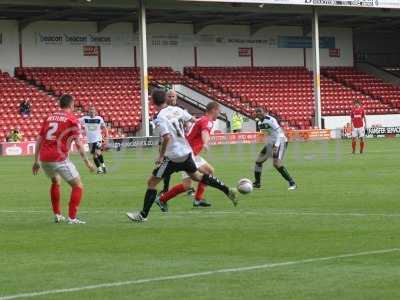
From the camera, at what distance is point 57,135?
1592 centimetres

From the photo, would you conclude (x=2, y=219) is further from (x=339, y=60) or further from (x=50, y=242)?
(x=339, y=60)

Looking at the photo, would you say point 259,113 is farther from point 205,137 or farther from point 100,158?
point 100,158

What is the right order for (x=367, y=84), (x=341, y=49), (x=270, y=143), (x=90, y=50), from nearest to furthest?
(x=270, y=143) → (x=90, y=50) → (x=367, y=84) → (x=341, y=49)

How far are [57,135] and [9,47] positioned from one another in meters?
41.5

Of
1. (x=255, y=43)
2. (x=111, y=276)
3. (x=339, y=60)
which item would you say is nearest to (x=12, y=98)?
(x=255, y=43)

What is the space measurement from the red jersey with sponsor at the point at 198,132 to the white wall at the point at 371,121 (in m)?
41.0

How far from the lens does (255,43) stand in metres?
66.6

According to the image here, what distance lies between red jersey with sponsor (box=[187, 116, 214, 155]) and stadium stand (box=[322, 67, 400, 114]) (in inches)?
1856

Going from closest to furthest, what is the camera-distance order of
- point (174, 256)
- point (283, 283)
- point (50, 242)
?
1. point (283, 283)
2. point (174, 256)
3. point (50, 242)

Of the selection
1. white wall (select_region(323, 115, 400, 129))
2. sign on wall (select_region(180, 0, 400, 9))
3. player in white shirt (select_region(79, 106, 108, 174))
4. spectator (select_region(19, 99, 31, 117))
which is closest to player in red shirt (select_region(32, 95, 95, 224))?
player in white shirt (select_region(79, 106, 108, 174))

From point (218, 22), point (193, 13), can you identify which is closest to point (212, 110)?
point (193, 13)

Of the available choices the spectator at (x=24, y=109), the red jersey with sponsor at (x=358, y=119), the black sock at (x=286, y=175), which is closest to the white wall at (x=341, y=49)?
the spectator at (x=24, y=109)

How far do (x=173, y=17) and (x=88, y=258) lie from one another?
49942mm

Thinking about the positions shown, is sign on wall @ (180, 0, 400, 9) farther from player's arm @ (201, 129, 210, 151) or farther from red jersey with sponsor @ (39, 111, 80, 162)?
red jersey with sponsor @ (39, 111, 80, 162)
